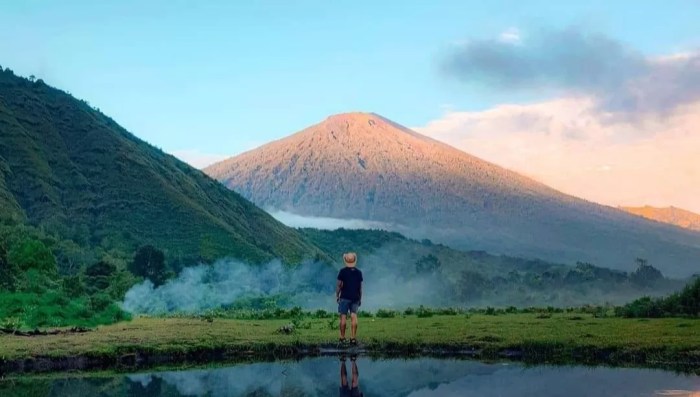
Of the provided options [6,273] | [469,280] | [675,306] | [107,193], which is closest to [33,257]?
[6,273]

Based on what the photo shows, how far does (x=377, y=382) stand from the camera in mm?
14586

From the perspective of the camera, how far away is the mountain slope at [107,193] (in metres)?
96.3

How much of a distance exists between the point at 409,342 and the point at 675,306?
36.7ft

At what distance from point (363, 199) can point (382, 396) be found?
180 m

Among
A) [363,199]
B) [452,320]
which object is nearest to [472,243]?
[363,199]

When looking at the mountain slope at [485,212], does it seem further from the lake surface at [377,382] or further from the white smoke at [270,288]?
the lake surface at [377,382]

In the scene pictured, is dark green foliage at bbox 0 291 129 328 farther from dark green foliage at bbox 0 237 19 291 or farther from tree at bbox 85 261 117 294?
tree at bbox 85 261 117 294

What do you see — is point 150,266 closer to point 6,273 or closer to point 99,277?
point 99,277

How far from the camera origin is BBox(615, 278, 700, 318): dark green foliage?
1029 inches

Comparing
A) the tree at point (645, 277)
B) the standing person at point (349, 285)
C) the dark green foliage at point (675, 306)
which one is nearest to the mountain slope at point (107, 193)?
the tree at point (645, 277)

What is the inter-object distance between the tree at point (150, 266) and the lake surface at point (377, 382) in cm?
4324

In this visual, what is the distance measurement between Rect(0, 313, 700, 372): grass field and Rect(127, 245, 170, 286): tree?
36005 mm

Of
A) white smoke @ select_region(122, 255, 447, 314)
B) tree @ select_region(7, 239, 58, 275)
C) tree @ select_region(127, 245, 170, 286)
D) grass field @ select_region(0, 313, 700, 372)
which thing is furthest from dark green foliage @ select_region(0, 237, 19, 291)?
tree @ select_region(127, 245, 170, 286)

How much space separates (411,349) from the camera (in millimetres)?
19625
